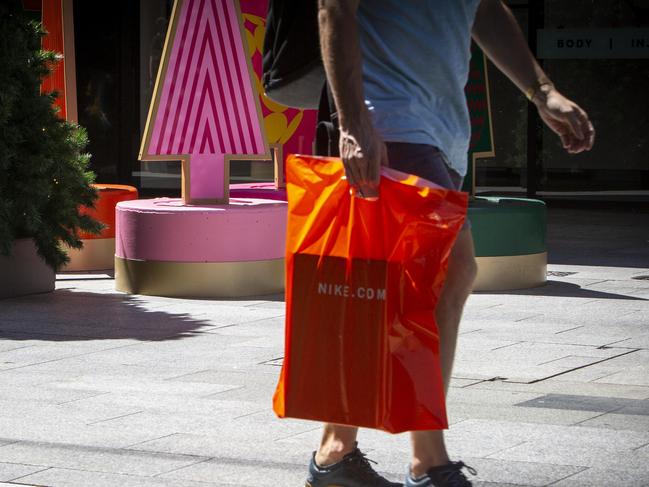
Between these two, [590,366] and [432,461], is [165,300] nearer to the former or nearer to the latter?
[590,366]

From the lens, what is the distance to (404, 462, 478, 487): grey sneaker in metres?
3.62

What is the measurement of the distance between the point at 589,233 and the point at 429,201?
1009 centimetres

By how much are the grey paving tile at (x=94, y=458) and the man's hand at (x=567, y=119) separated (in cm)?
165

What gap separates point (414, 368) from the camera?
348 centimetres

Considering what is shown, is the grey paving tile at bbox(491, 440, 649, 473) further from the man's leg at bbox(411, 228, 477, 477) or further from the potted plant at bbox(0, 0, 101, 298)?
the potted plant at bbox(0, 0, 101, 298)

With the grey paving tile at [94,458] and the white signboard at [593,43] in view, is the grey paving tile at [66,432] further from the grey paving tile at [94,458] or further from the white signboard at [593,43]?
the white signboard at [593,43]

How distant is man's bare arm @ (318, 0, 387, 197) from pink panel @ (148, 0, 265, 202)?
5.97 meters

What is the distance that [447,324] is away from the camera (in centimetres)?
370

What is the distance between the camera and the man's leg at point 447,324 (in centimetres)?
367

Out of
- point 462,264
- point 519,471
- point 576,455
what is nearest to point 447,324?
point 462,264

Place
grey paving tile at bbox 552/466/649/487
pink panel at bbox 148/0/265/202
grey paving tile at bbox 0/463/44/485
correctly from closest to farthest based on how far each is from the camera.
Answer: grey paving tile at bbox 552/466/649/487, grey paving tile at bbox 0/463/44/485, pink panel at bbox 148/0/265/202

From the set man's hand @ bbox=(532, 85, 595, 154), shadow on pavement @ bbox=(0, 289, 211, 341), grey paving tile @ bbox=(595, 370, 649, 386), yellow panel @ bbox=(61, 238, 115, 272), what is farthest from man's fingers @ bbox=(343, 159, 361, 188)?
yellow panel @ bbox=(61, 238, 115, 272)

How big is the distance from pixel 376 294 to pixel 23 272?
19.0ft

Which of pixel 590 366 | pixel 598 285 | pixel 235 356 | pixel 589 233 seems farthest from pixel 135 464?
pixel 589 233
